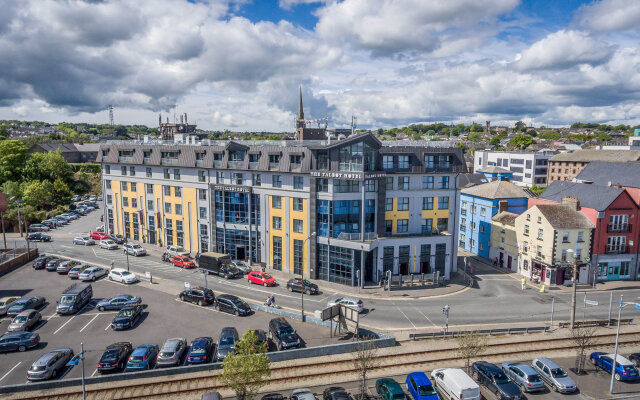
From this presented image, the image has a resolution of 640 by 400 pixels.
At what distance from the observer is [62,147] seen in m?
151

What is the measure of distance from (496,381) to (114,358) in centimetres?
3014

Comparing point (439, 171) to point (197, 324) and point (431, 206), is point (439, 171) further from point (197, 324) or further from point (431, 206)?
point (197, 324)

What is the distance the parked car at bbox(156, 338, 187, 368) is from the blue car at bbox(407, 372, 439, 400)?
1900 centimetres

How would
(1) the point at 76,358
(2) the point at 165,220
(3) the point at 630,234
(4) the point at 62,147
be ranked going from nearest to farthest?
(1) the point at 76,358 → (3) the point at 630,234 → (2) the point at 165,220 → (4) the point at 62,147

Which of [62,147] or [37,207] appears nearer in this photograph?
[37,207]

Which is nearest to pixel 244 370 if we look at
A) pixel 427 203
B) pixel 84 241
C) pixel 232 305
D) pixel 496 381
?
pixel 232 305

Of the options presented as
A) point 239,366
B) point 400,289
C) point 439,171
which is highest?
point 439,171

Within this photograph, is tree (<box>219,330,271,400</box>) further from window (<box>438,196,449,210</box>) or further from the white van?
window (<box>438,196,449,210</box>)

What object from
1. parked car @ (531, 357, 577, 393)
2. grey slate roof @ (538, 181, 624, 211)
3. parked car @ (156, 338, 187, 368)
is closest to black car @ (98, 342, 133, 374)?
parked car @ (156, 338, 187, 368)

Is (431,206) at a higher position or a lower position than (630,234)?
higher

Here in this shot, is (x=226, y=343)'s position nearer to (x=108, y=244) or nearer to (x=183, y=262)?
(x=183, y=262)

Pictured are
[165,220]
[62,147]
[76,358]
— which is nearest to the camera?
[76,358]

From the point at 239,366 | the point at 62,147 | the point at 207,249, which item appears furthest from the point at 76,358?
the point at 62,147

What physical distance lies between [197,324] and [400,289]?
26.3 m
